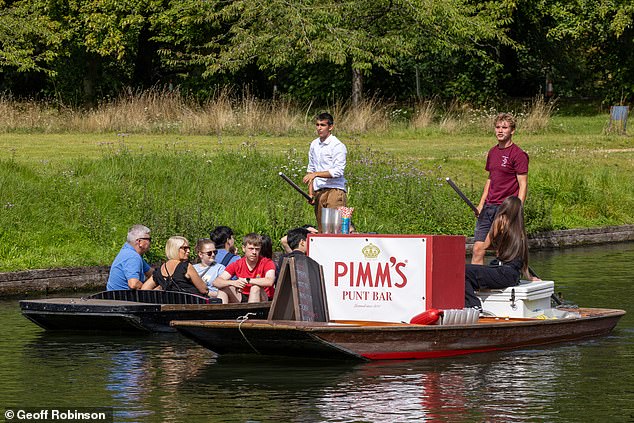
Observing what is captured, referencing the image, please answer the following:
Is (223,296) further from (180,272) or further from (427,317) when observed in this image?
(427,317)

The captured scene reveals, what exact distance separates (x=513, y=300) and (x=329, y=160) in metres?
3.93

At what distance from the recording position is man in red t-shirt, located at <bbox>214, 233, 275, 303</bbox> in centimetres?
1444

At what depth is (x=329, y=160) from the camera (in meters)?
17.0

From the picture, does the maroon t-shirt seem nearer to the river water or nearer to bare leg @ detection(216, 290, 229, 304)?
the river water

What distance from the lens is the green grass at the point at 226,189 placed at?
70.4 ft

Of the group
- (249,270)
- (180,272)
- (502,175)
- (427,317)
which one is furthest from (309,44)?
(427,317)

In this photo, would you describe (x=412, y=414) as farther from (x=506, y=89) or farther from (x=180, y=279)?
(x=506, y=89)

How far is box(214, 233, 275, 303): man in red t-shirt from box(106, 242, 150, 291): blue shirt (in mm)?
1462

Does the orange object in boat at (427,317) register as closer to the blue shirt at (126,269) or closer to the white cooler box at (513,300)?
the white cooler box at (513,300)

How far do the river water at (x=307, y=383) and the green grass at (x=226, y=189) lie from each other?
609cm

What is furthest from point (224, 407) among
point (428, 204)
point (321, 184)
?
point (428, 204)

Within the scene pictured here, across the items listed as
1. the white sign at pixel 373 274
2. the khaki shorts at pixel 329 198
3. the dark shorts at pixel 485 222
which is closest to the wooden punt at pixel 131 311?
the white sign at pixel 373 274

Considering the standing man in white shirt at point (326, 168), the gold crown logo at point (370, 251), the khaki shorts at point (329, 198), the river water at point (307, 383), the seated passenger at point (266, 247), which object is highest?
the standing man in white shirt at point (326, 168)

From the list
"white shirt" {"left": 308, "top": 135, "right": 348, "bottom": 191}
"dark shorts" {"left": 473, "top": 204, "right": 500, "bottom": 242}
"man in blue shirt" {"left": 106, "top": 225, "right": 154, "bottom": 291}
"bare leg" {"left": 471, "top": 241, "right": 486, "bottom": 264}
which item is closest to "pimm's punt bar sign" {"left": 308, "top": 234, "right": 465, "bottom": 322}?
"bare leg" {"left": 471, "top": 241, "right": 486, "bottom": 264}
